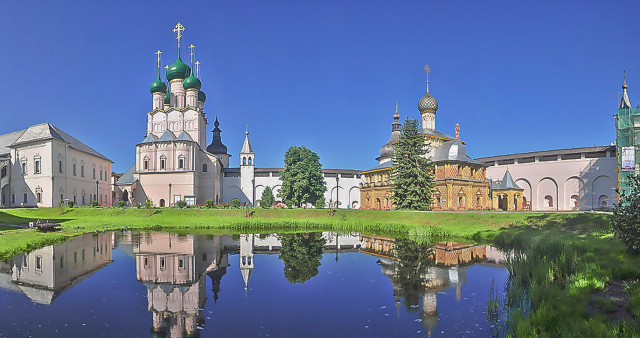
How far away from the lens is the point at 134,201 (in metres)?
42.6

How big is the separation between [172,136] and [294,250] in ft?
107

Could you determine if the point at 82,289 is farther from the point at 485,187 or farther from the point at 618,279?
the point at 485,187

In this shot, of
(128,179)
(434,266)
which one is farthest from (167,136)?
(434,266)

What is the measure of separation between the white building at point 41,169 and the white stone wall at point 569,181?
4785 cm

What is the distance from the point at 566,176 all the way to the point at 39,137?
5398 centimetres

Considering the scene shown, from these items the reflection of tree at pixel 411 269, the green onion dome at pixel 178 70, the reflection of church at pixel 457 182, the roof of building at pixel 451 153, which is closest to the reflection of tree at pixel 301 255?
the reflection of tree at pixel 411 269

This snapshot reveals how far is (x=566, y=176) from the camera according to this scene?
38.8 m

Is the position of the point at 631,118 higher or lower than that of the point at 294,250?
higher

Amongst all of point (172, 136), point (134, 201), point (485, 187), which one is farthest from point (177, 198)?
point (485, 187)

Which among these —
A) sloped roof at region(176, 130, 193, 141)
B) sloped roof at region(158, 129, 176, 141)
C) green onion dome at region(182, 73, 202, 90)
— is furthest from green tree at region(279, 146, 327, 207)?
green onion dome at region(182, 73, 202, 90)

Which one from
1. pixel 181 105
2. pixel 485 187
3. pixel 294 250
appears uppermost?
pixel 181 105

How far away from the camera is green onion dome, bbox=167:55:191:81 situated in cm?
4819

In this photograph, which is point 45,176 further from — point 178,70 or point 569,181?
point 569,181

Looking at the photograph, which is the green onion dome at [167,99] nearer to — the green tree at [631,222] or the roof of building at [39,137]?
the roof of building at [39,137]
